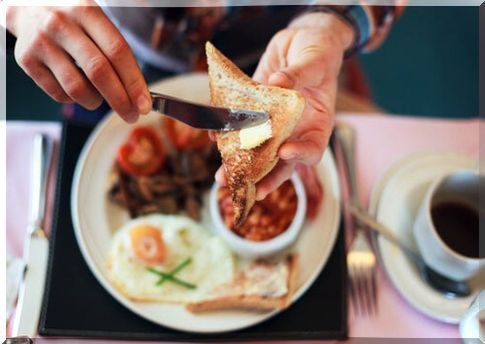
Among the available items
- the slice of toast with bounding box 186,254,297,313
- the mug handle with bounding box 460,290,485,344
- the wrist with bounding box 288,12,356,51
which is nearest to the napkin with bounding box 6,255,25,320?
the slice of toast with bounding box 186,254,297,313

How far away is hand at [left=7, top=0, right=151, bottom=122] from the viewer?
0.62 m

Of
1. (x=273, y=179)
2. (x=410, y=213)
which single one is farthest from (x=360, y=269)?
(x=273, y=179)

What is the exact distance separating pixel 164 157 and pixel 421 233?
0.46 metres

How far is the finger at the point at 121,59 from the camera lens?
0.62 m

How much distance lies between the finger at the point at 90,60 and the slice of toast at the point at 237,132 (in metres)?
0.11

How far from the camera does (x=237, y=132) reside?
0.63 metres

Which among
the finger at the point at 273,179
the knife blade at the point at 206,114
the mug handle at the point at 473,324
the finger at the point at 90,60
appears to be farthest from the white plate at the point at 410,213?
the finger at the point at 90,60

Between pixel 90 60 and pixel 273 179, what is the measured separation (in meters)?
0.27

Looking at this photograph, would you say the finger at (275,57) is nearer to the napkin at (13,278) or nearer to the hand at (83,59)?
the hand at (83,59)

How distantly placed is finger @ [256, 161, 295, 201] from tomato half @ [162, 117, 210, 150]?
0.26 m

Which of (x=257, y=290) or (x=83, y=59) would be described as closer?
(x=83, y=59)

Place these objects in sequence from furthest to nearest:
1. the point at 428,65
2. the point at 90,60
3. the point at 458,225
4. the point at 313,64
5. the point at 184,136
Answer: the point at 428,65 < the point at 184,136 < the point at 458,225 < the point at 313,64 < the point at 90,60

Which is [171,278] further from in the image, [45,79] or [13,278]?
[45,79]

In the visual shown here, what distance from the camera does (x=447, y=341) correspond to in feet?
2.73
